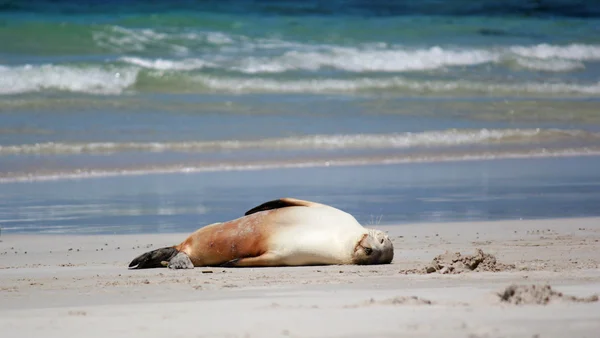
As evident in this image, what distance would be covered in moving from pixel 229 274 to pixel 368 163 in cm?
685

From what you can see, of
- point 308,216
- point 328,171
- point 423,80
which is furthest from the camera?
point 423,80

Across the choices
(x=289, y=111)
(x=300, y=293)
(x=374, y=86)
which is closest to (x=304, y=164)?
(x=289, y=111)

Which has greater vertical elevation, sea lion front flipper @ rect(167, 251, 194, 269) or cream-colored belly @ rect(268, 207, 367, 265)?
cream-colored belly @ rect(268, 207, 367, 265)

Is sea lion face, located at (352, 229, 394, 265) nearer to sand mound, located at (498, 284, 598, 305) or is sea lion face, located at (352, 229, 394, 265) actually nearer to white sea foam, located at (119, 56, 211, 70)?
sand mound, located at (498, 284, 598, 305)

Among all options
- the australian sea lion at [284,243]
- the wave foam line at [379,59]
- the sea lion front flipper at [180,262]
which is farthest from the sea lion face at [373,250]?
the wave foam line at [379,59]

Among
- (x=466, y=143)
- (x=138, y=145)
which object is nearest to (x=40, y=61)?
(x=138, y=145)

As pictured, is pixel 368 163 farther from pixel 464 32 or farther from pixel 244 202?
pixel 464 32

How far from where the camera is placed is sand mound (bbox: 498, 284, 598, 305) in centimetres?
525

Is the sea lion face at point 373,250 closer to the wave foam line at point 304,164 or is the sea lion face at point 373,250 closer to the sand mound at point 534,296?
the sand mound at point 534,296

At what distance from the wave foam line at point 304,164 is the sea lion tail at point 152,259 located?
17.5 feet

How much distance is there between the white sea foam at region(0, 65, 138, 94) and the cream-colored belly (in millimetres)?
13750

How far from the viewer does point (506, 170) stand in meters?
13.3

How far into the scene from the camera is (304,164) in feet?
44.8

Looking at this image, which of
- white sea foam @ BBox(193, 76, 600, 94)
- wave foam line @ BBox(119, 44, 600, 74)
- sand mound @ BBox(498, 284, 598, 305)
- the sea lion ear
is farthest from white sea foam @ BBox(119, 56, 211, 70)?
sand mound @ BBox(498, 284, 598, 305)
